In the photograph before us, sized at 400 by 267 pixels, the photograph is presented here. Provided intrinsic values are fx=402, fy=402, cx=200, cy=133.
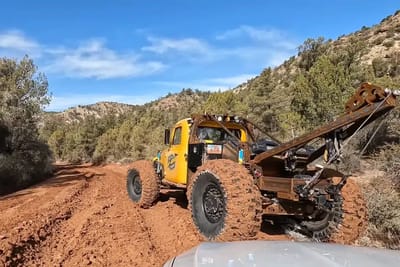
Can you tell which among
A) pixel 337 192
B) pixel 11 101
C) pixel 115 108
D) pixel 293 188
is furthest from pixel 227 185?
pixel 115 108

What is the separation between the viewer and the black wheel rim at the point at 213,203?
6641 millimetres

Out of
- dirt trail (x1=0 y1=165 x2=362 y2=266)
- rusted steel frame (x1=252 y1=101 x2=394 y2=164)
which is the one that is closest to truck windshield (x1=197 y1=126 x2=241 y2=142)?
dirt trail (x1=0 y1=165 x2=362 y2=266)

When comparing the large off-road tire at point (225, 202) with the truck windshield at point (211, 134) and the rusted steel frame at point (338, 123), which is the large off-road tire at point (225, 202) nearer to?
the rusted steel frame at point (338, 123)

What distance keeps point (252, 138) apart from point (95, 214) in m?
4.25

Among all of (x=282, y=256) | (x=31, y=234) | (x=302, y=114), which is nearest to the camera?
(x=282, y=256)

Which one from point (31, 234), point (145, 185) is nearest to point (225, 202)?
point (31, 234)

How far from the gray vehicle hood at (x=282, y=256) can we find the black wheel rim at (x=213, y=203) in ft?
12.3

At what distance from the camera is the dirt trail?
19.1 feet

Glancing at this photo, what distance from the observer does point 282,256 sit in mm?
2363

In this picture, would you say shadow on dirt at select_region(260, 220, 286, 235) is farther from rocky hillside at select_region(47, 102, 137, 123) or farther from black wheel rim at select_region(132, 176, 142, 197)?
rocky hillside at select_region(47, 102, 137, 123)

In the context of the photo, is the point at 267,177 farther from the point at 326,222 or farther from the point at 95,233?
the point at 95,233

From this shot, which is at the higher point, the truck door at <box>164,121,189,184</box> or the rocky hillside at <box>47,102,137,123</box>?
the rocky hillside at <box>47,102,137,123</box>

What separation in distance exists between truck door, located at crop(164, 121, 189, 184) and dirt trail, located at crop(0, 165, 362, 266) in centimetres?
85

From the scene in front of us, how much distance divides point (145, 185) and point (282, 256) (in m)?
8.20
